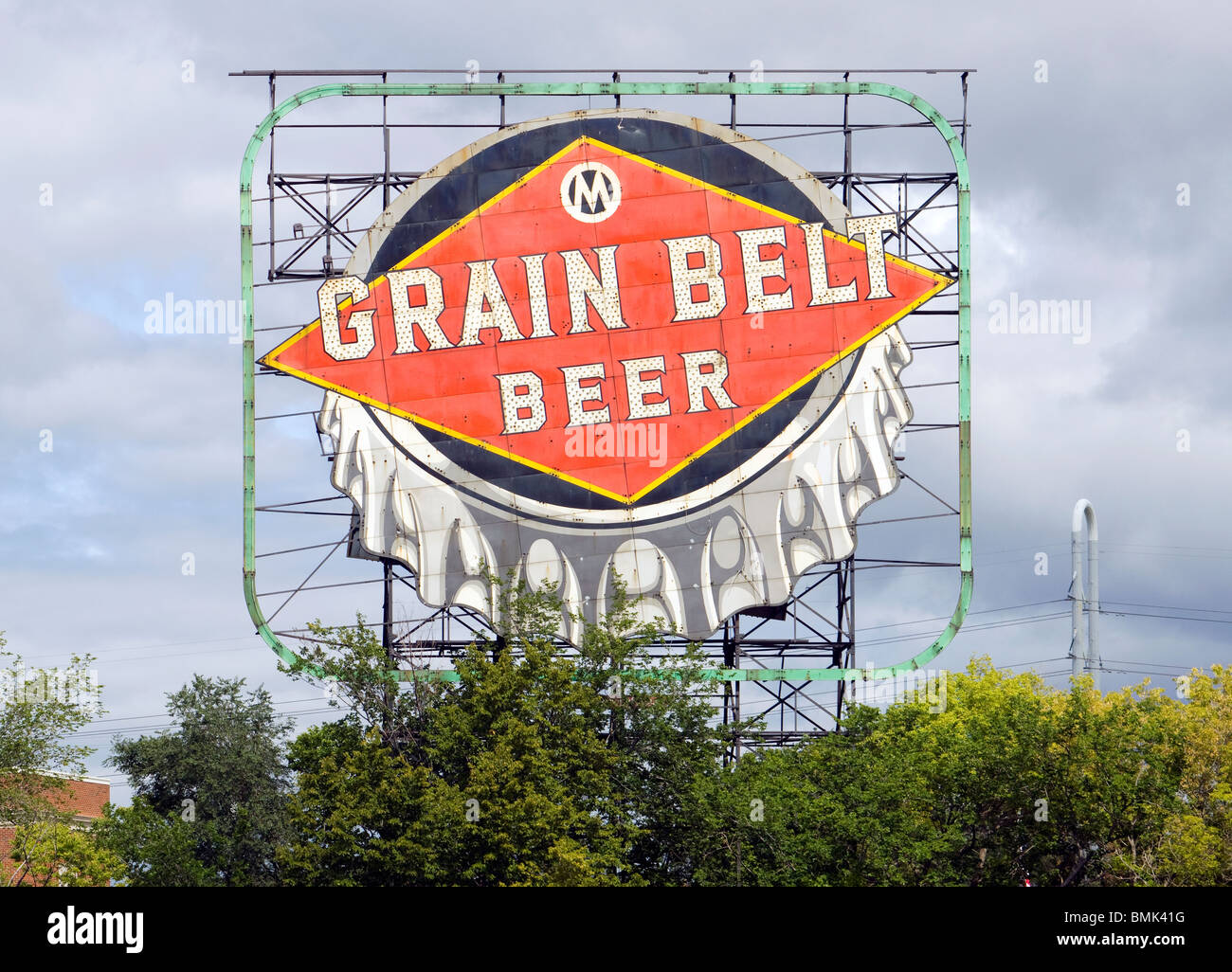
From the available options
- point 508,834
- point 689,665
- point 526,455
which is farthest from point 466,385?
point 508,834

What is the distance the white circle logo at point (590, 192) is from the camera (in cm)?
4800

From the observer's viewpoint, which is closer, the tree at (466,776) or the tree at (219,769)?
the tree at (466,776)

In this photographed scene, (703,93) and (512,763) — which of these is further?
(703,93)

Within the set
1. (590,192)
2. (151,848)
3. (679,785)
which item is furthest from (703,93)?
(151,848)

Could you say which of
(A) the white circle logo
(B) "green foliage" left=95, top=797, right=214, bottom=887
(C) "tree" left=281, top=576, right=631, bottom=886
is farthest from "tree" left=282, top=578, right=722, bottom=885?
(A) the white circle logo

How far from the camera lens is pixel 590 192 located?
158 feet

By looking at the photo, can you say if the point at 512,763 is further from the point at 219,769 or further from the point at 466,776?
the point at 219,769

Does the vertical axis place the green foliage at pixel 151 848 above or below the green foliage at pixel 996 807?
below

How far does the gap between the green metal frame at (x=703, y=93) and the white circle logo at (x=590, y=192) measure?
2.50m

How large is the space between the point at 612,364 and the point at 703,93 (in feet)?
28.1

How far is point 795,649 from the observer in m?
47.3

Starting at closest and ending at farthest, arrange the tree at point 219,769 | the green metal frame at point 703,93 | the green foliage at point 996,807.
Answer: the green foliage at point 996,807 < the green metal frame at point 703,93 < the tree at point 219,769

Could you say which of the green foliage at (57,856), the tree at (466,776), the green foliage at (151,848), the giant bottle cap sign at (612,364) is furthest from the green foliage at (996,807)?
the green foliage at (57,856)

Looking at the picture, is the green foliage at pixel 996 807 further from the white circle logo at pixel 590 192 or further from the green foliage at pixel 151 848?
the green foliage at pixel 151 848
